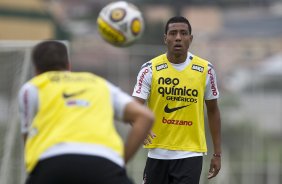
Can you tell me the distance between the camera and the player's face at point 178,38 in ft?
28.3

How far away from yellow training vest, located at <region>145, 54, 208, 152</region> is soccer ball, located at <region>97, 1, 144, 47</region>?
27.7 inches

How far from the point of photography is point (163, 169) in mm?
8742

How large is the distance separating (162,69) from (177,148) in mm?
795

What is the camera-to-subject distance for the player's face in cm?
863

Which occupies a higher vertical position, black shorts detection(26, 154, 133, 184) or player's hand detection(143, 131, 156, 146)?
black shorts detection(26, 154, 133, 184)

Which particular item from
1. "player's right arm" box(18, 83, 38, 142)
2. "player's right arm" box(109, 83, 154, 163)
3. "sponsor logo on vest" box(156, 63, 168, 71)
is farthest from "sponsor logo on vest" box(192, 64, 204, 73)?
"player's right arm" box(18, 83, 38, 142)

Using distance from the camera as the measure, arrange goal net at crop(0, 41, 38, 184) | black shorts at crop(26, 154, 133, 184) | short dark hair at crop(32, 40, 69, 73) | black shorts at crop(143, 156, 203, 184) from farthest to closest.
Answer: goal net at crop(0, 41, 38, 184) < black shorts at crop(143, 156, 203, 184) < short dark hair at crop(32, 40, 69, 73) < black shorts at crop(26, 154, 133, 184)

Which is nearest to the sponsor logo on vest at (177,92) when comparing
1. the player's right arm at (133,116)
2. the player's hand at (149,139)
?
the player's hand at (149,139)

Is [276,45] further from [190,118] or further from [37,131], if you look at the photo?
[37,131]

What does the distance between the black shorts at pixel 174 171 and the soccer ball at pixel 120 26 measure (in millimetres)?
1328

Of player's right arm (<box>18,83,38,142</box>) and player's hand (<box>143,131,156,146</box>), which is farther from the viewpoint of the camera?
player's hand (<box>143,131,156,146</box>)

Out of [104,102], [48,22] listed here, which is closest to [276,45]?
[48,22]

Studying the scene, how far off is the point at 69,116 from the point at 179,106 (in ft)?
10.6

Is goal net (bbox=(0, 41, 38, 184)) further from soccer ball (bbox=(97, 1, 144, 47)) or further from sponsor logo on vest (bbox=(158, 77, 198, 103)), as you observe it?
soccer ball (bbox=(97, 1, 144, 47))
